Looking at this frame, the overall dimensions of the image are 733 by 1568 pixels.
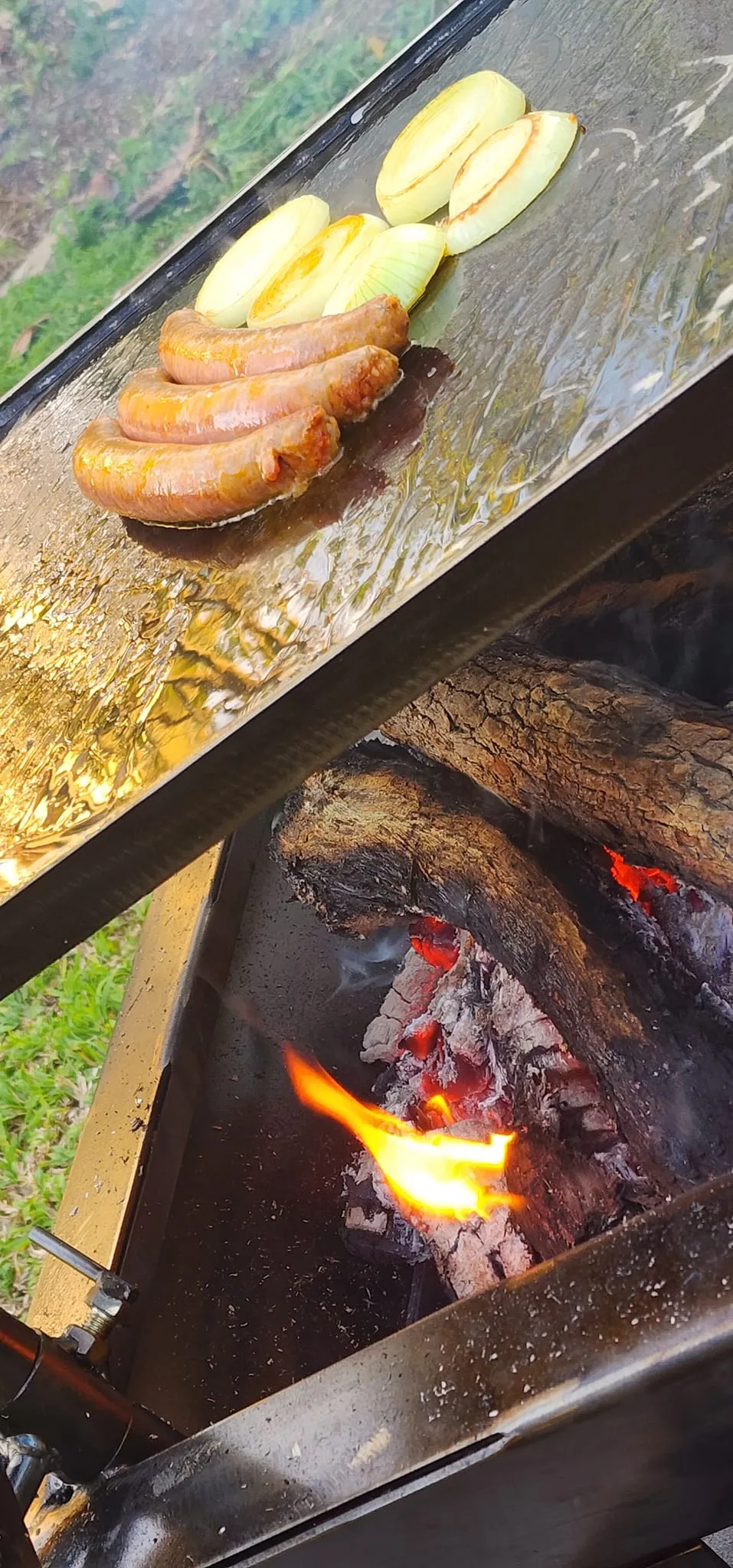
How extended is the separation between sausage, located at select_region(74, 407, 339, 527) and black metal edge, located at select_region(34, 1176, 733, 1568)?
1165 millimetres

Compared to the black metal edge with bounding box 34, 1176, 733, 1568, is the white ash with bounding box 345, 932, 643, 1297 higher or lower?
lower

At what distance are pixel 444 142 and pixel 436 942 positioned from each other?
1.83m

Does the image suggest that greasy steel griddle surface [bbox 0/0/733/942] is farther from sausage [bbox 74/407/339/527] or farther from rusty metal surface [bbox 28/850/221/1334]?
rusty metal surface [bbox 28/850/221/1334]

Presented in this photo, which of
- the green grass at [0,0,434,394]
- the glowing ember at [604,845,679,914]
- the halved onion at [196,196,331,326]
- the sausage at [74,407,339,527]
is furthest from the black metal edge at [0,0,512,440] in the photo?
the green grass at [0,0,434,394]

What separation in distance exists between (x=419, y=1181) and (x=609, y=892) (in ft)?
2.39

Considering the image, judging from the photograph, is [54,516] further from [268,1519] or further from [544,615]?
[268,1519]

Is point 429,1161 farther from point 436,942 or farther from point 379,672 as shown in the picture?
point 379,672

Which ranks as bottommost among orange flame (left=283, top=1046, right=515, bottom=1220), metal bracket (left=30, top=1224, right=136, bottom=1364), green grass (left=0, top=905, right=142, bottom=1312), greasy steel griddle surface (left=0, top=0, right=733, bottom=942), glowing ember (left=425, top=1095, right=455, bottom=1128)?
glowing ember (left=425, top=1095, right=455, bottom=1128)

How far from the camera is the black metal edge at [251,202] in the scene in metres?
2.94

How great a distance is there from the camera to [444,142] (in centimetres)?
229

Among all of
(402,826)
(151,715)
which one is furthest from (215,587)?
(402,826)

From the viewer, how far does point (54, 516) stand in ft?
7.64

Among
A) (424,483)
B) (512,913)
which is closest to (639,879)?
(512,913)

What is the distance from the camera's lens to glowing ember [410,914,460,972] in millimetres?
2648
